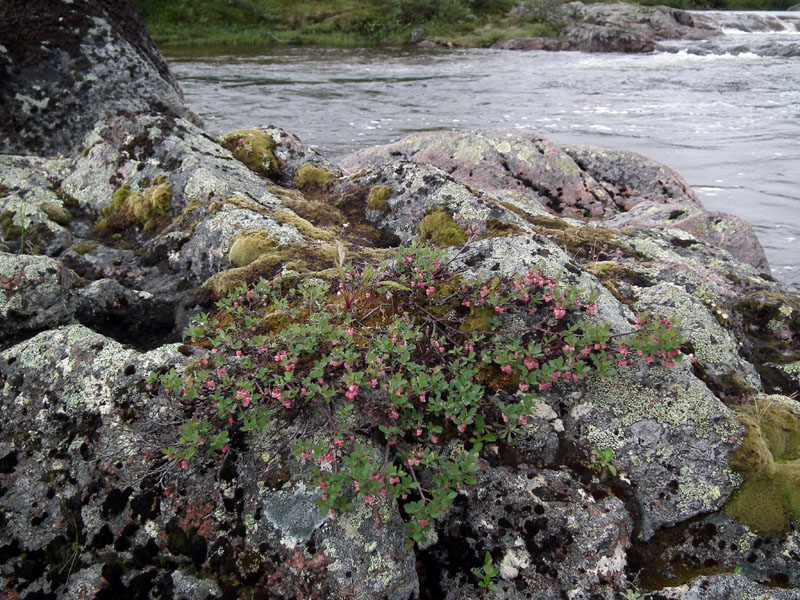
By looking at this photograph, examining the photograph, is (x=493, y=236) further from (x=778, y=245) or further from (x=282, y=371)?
(x=778, y=245)

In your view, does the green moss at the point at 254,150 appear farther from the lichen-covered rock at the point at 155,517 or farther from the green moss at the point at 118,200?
the lichen-covered rock at the point at 155,517

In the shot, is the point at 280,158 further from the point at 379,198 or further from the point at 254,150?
the point at 379,198

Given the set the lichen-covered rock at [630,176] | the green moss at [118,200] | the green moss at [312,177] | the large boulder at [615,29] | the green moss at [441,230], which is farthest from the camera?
the large boulder at [615,29]

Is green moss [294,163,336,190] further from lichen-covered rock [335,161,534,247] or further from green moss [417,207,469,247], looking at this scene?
green moss [417,207,469,247]

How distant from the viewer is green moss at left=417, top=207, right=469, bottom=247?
196 inches

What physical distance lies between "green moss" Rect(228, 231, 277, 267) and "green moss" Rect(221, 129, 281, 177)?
8.74 ft

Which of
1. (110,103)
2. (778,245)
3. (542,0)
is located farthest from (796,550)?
(542,0)

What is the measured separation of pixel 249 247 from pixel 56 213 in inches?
112

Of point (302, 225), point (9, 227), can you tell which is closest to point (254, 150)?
point (302, 225)

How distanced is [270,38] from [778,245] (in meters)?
61.9

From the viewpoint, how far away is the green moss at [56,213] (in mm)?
5891

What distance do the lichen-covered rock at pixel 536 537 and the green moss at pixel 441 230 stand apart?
235 centimetres

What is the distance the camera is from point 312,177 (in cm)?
706

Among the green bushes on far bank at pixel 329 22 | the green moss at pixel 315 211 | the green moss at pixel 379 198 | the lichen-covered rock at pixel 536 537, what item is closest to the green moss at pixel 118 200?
the green moss at pixel 315 211
